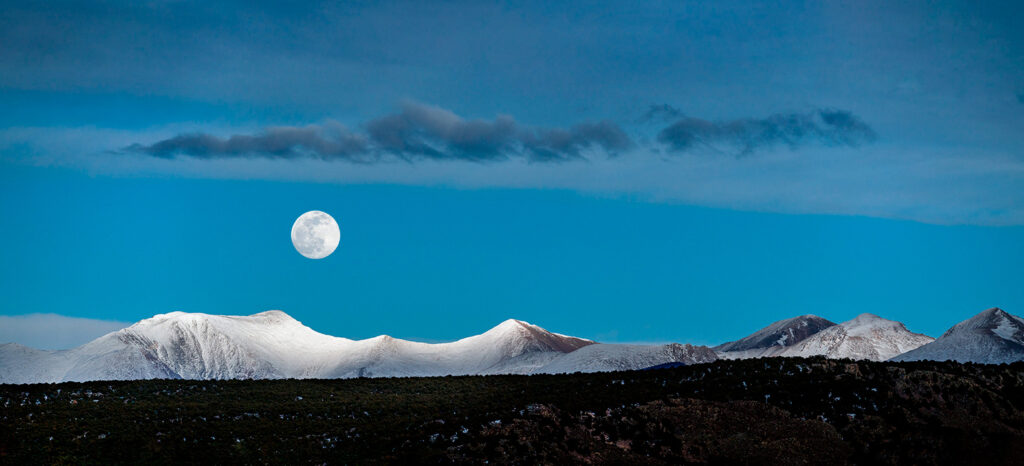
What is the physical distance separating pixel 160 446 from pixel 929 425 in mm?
43659

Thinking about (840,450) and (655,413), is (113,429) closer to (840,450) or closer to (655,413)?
(655,413)

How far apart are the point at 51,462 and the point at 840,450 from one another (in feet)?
139

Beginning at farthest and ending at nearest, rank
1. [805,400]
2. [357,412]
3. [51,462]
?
[357,412] < [805,400] < [51,462]

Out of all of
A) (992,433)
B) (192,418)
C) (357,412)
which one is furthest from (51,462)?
(992,433)

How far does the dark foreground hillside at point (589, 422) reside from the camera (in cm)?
4588

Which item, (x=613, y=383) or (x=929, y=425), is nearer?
(x=929, y=425)

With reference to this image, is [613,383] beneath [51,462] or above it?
above

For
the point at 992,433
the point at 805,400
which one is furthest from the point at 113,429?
the point at 992,433

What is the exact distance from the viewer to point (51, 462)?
4475 centimetres

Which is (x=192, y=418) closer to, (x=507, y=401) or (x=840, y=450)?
(x=507, y=401)

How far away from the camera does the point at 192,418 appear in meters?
53.2

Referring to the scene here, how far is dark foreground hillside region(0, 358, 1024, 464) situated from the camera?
45.9 meters

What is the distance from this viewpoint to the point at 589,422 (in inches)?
1927

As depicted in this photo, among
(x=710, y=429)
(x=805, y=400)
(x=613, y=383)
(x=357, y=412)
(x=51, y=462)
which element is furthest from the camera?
(x=613, y=383)
